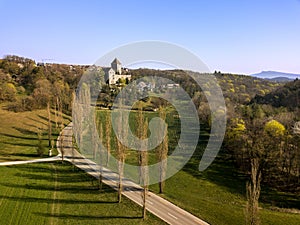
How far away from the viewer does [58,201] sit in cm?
1773

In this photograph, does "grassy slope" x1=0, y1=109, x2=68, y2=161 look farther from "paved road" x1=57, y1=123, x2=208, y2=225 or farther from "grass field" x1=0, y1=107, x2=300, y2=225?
"paved road" x1=57, y1=123, x2=208, y2=225

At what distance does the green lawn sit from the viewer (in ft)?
50.8

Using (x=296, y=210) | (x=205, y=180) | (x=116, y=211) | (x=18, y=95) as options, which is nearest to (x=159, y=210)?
(x=116, y=211)

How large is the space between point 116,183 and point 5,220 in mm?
8091

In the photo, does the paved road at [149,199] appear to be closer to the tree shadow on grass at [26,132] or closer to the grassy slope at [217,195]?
the grassy slope at [217,195]

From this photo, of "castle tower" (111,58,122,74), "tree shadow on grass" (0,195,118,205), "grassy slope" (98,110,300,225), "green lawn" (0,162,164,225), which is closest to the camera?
"green lawn" (0,162,164,225)

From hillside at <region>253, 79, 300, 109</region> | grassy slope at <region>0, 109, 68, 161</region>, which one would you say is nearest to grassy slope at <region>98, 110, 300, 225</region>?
grassy slope at <region>0, 109, 68, 161</region>

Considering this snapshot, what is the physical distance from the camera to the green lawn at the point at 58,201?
15.5 m

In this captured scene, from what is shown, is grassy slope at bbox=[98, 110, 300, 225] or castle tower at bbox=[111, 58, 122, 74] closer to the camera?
grassy slope at bbox=[98, 110, 300, 225]

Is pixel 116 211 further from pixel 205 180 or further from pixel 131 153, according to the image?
pixel 131 153

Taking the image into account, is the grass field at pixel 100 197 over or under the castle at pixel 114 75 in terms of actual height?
under

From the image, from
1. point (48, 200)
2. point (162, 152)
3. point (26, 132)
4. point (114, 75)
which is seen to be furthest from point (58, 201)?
point (114, 75)

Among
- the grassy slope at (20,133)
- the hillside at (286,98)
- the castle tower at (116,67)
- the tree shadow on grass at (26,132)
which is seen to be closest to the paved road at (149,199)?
the grassy slope at (20,133)

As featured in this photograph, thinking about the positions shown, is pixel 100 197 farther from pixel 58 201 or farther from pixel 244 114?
pixel 244 114
